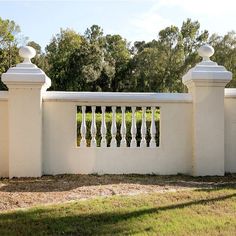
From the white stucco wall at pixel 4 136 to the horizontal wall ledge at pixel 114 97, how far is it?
629 mm

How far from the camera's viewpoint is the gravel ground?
4984 millimetres

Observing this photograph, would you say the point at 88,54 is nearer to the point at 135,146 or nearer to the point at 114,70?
the point at 114,70

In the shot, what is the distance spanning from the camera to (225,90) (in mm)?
6883

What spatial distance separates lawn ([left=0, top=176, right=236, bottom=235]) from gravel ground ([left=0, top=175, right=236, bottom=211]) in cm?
11

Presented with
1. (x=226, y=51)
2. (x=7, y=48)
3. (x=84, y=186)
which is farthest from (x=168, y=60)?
(x=84, y=186)

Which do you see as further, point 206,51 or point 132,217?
point 206,51

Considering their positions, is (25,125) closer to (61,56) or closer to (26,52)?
(26,52)

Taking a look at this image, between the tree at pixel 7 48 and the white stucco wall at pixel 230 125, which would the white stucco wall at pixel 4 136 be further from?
the tree at pixel 7 48

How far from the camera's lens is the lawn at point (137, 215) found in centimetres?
388

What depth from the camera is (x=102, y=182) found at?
5.96 meters

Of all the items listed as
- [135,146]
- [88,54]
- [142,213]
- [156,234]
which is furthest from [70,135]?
[88,54]

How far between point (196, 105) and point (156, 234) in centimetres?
327

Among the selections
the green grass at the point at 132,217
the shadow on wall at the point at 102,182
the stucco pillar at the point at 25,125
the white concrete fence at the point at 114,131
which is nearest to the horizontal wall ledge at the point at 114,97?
the white concrete fence at the point at 114,131

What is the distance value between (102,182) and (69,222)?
192cm
